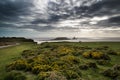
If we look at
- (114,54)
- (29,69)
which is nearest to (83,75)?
(29,69)

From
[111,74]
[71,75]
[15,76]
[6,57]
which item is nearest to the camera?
[15,76]

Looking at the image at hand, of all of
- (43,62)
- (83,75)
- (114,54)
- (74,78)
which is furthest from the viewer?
(114,54)

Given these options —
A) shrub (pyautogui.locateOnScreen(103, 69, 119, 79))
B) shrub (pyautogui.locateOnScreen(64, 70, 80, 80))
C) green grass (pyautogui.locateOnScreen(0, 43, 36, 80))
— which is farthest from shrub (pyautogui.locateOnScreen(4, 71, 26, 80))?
shrub (pyautogui.locateOnScreen(103, 69, 119, 79))

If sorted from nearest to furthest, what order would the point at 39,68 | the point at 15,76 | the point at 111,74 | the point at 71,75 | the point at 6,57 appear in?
1. the point at 15,76
2. the point at 71,75
3. the point at 111,74
4. the point at 39,68
5. the point at 6,57

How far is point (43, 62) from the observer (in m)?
13.8

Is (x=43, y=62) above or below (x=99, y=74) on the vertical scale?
above

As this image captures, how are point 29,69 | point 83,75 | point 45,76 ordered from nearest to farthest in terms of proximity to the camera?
point 45,76 < point 83,75 < point 29,69

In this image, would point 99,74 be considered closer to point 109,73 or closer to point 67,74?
point 109,73

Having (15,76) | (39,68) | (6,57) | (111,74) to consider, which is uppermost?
(39,68)

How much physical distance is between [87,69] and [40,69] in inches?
189

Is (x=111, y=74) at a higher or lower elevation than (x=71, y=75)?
lower

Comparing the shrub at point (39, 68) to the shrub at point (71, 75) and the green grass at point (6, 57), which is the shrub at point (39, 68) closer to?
the shrub at point (71, 75)

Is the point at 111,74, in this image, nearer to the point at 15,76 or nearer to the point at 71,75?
the point at 71,75

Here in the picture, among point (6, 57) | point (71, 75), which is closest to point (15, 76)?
point (71, 75)
